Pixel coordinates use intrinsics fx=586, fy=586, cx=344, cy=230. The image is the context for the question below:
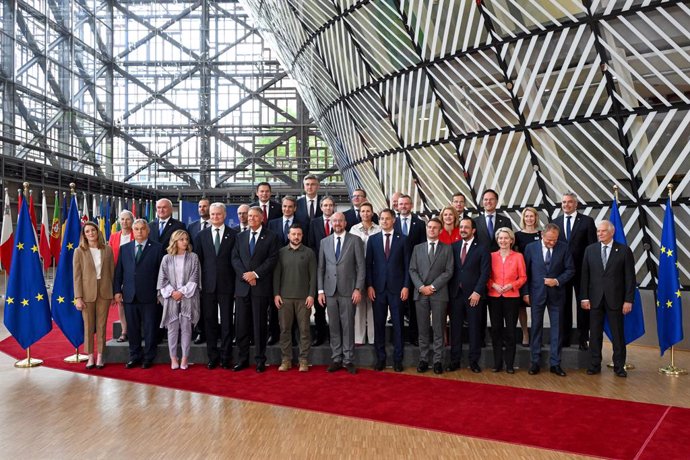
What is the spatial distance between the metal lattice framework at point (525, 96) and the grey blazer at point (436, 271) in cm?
457

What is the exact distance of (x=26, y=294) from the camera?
7910mm

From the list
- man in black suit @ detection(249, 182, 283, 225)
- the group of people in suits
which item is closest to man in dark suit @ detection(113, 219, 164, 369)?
the group of people in suits

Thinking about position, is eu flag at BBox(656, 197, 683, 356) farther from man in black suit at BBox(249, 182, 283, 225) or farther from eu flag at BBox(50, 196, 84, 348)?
eu flag at BBox(50, 196, 84, 348)

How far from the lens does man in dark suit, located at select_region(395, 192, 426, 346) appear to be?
25.7ft

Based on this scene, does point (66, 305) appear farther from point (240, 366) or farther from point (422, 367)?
point (422, 367)

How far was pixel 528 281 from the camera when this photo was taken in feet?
24.4

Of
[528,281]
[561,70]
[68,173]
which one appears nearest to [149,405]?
[528,281]

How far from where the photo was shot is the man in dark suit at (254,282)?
7219mm

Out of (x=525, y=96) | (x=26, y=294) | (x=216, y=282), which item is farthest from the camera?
(x=525, y=96)

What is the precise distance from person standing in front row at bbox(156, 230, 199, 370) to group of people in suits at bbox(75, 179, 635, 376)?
0.01m

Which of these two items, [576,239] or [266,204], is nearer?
[576,239]

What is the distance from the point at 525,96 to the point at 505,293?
5038 millimetres

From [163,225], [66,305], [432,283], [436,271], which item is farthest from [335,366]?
[66,305]

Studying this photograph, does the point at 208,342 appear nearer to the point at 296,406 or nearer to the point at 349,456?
the point at 296,406
